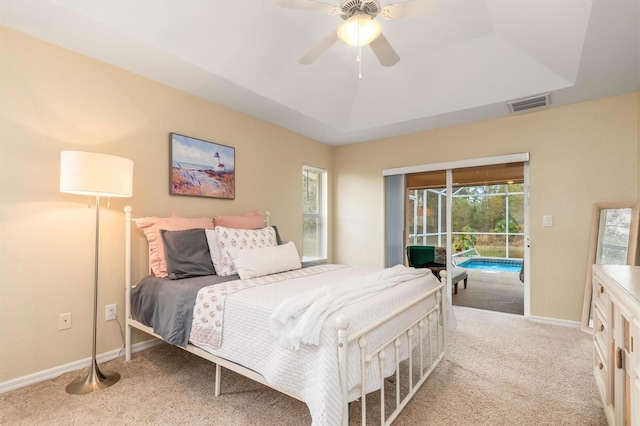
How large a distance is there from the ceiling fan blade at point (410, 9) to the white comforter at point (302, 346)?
166cm

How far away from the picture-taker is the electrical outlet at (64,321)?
7.60 feet

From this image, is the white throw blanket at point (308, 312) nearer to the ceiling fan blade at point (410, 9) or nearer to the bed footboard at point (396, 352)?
the bed footboard at point (396, 352)

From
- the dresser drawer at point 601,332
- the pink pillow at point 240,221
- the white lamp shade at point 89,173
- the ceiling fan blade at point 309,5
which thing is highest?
the ceiling fan blade at point 309,5

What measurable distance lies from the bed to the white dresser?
92 cm

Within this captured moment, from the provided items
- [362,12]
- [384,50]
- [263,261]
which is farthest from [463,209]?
[362,12]

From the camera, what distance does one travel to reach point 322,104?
376 centimetres

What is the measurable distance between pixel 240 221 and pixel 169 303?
123cm

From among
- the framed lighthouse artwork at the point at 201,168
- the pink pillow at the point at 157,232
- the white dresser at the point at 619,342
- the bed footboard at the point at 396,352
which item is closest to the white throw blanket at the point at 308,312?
the bed footboard at the point at 396,352

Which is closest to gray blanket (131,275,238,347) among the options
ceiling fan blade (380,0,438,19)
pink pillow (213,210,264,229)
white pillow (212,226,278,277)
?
white pillow (212,226,278,277)

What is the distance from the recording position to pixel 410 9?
1761mm

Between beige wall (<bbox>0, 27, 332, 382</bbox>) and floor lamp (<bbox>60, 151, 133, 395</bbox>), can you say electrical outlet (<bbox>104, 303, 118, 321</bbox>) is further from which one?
floor lamp (<bbox>60, 151, 133, 395</bbox>)

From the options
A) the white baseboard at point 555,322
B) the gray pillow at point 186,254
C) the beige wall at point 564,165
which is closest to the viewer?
the gray pillow at point 186,254

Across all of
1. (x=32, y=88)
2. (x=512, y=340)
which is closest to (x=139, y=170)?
(x=32, y=88)

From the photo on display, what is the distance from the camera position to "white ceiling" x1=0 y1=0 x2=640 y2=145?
2.15m
